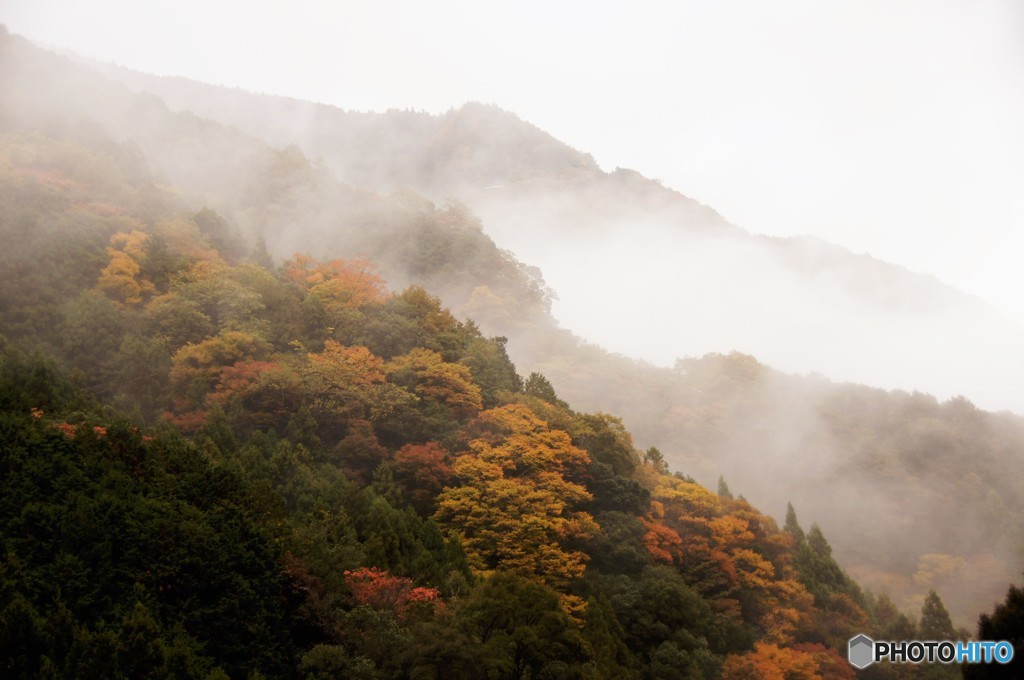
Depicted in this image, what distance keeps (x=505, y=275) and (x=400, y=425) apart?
33.7 m

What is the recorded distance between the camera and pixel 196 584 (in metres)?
16.8

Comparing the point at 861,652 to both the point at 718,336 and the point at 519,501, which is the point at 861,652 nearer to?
the point at 519,501

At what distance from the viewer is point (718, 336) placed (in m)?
86.8

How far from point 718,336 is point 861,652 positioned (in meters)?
59.4

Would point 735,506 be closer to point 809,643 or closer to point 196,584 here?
point 809,643

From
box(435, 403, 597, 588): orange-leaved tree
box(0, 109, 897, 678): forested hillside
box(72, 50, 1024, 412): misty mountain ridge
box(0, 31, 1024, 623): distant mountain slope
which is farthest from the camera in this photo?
box(72, 50, 1024, 412): misty mountain ridge

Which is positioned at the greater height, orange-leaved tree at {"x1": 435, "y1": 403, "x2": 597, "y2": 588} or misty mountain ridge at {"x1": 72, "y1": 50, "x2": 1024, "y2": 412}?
misty mountain ridge at {"x1": 72, "y1": 50, "x2": 1024, "y2": 412}

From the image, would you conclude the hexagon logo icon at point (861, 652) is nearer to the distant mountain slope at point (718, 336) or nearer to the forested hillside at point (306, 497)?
the forested hillside at point (306, 497)

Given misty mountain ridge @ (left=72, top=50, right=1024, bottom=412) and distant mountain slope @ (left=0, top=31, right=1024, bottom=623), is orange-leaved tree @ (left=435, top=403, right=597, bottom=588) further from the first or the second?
misty mountain ridge @ (left=72, top=50, right=1024, bottom=412)

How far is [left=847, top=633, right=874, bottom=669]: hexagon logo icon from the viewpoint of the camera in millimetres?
29156

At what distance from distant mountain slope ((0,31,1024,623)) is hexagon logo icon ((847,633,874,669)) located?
58.7 feet

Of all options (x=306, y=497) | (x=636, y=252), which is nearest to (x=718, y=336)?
(x=636, y=252)

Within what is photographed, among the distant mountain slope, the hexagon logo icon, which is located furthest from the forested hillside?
the distant mountain slope

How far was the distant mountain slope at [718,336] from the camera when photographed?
50.9 metres
